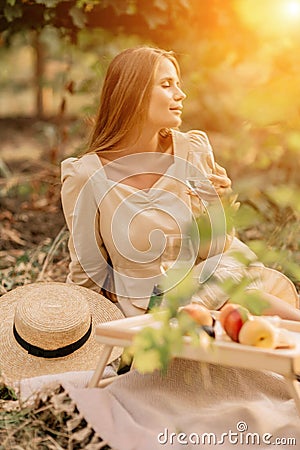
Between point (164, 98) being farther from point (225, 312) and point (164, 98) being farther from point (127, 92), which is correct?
point (225, 312)

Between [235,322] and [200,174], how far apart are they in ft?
3.15

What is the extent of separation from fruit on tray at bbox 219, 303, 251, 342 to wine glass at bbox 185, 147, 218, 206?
2.49 feet

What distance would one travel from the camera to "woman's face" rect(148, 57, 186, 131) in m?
3.10

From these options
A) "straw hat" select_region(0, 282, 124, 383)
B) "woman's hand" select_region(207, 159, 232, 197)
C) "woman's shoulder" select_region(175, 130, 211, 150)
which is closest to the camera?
"straw hat" select_region(0, 282, 124, 383)

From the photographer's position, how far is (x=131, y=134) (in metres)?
3.18

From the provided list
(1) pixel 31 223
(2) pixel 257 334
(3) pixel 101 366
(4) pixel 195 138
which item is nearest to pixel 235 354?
(2) pixel 257 334

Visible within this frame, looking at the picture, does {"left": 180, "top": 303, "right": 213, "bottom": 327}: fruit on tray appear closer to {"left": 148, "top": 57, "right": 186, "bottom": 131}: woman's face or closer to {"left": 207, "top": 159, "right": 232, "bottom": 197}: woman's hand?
{"left": 207, "top": 159, "right": 232, "bottom": 197}: woman's hand

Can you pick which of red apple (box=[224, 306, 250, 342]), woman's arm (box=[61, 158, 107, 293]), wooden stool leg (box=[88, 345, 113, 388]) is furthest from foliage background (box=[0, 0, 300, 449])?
woman's arm (box=[61, 158, 107, 293])

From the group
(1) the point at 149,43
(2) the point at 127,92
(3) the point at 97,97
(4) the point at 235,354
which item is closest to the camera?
(4) the point at 235,354

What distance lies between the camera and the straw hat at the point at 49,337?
294cm

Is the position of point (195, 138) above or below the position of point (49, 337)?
above

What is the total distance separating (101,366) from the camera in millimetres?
2625

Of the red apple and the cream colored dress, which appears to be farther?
the cream colored dress

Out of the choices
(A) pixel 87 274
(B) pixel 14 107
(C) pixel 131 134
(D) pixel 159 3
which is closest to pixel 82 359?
(A) pixel 87 274
